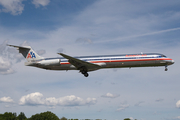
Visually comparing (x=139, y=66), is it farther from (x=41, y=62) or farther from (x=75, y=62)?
(x=41, y=62)

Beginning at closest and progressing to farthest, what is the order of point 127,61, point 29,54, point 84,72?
1. point 127,61
2. point 84,72
3. point 29,54

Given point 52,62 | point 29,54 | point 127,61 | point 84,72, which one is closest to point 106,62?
point 127,61

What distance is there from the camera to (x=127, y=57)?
38875 millimetres

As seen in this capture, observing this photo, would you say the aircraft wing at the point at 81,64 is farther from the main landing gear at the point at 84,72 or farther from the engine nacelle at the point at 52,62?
the engine nacelle at the point at 52,62

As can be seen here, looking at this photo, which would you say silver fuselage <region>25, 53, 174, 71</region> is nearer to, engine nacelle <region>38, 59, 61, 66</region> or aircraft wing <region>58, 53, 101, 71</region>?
engine nacelle <region>38, 59, 61, 66</region>

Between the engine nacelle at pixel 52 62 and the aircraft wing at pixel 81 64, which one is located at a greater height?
the engine nacelle at pixel 52 62

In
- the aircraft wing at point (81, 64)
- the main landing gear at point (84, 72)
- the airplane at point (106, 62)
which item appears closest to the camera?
the aircraft wing at point (81, 64)

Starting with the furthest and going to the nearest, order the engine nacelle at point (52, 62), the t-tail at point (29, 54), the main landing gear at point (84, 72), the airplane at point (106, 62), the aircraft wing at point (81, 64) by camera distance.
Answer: the t-tail at point (29, 54) → the main landing gear at point (84, 72) → the engine nacelle at point (52, 62) → the airplane at point (106, 62) → the aircraft wing at point (81, 64)

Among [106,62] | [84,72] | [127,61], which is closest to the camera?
[127,61]

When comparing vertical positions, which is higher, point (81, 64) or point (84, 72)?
point (81, 64)

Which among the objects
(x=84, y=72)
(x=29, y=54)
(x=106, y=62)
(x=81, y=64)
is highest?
(x=29, y=54)

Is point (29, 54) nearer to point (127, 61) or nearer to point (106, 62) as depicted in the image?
point (106, 62)

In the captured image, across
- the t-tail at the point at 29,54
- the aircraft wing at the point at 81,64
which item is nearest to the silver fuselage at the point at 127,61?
the aircraft wing at the point at 81,64

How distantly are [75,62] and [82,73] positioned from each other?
4.33 metres
